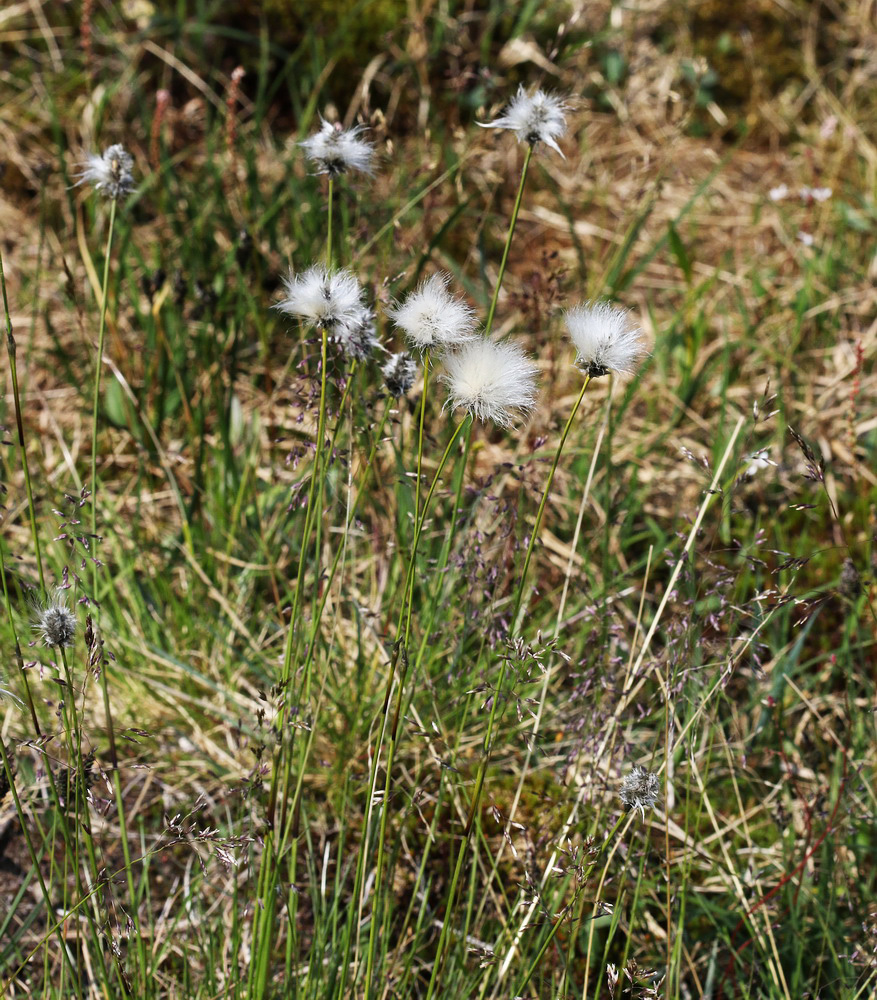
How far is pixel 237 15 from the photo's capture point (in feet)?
12.3

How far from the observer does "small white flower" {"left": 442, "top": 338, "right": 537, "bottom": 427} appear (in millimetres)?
1002

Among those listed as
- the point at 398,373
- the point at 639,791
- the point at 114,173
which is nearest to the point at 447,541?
the point at 398,373

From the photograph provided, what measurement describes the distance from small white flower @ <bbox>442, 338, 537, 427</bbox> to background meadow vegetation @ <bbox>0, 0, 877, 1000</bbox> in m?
0.30

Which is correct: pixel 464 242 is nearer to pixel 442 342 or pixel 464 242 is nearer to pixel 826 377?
pixel 826 377

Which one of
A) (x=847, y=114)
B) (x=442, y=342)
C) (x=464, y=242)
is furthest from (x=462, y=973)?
(x=847, y=114)

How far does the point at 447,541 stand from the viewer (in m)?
1.74

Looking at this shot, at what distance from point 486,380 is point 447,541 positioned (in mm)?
763

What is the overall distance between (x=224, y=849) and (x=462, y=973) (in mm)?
487

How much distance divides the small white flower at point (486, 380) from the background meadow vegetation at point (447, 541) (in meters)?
0.30

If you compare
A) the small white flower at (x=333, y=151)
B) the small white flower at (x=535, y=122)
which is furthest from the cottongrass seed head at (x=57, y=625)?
the small white flower at (x=535, y=122)

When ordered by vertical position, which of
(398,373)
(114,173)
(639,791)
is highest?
(114,173)

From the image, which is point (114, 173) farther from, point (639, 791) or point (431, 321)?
point (639, 791)

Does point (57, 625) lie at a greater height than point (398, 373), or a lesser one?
lesser

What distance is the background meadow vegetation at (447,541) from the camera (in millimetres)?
1371
